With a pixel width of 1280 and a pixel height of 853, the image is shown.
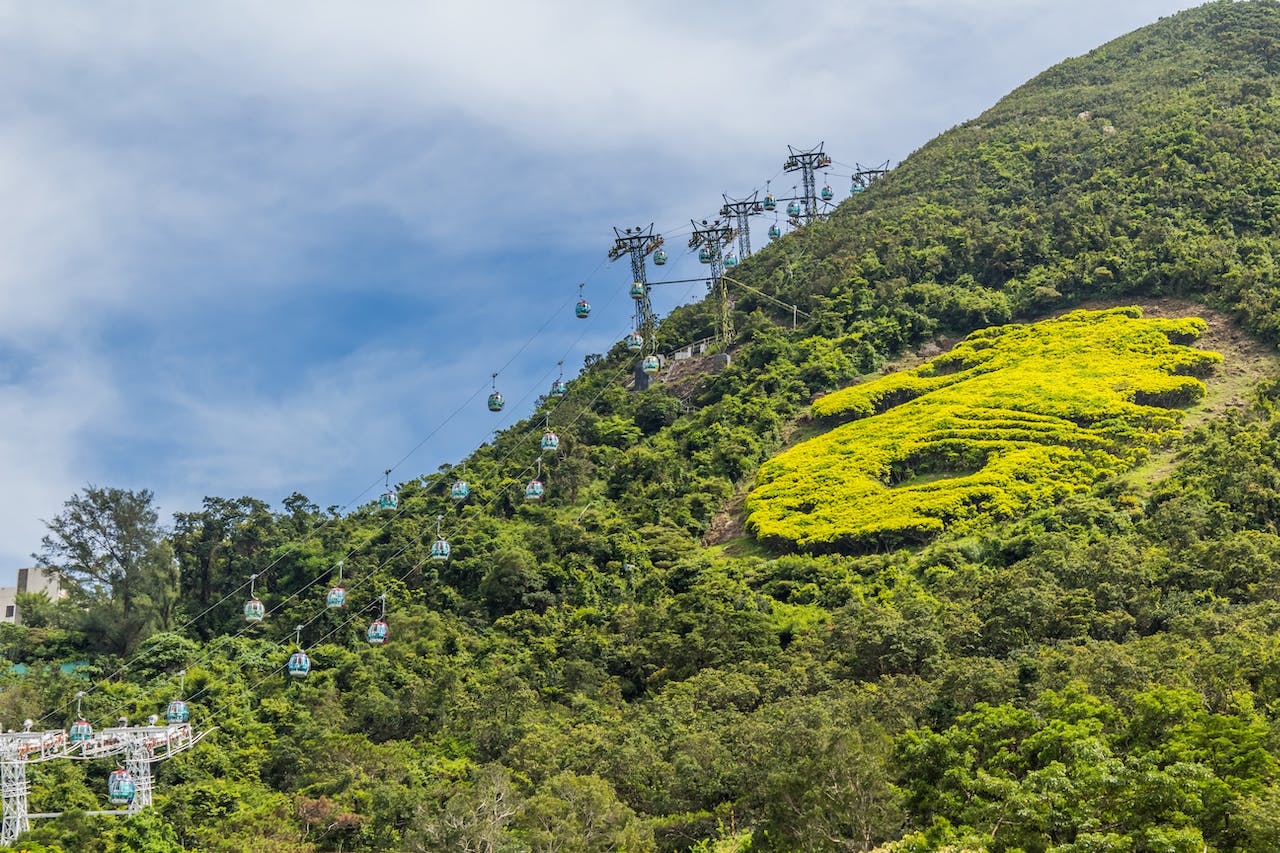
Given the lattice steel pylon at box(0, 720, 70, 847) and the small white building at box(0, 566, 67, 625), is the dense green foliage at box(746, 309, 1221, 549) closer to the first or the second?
the lattice steel pylon at box(0, 720, 70, 847)

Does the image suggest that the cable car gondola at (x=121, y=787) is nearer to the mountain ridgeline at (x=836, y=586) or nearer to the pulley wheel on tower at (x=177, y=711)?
the mountain ridgeline at (x=836, y=586)

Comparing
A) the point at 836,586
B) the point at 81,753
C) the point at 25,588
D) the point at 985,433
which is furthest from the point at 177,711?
the point at 25,588

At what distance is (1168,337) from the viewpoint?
60.7 m

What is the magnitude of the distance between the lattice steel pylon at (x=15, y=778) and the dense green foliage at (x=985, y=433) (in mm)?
25565

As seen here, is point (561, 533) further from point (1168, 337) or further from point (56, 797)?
point (1168, 337)

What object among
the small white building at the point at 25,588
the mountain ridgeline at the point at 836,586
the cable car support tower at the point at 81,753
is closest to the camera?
the mountain ridgeline at the point at 836,586

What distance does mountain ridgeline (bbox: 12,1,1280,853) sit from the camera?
2866cm

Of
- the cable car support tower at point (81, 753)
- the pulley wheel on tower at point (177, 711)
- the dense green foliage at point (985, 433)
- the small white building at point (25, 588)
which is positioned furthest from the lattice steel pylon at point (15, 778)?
the small white building at point (25, 588)

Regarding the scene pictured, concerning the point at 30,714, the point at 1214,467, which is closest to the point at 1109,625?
the point at 1214,467

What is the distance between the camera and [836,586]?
47219 millimetres

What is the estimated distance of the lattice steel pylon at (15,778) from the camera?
130 feet

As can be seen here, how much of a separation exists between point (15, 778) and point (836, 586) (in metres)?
25.0

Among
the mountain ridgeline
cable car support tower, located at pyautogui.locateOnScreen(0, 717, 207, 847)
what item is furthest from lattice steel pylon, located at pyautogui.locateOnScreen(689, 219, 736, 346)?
→ cable car support tower, located at pyautogui.locateOnScreen(0, 717, 207, 847)

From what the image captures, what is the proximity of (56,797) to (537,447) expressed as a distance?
31689mm
